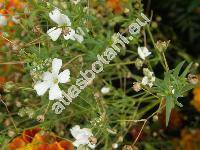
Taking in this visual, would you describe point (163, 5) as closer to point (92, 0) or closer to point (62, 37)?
point (92, 0)

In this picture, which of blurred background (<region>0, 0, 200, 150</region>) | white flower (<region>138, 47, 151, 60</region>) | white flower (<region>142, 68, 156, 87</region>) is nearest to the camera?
white flower (<region>142, 68, 156, 87</region>)

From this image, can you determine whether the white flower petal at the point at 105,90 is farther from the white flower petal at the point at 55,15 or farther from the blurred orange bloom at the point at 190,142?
the blurred orange bloom at the point at 190,142

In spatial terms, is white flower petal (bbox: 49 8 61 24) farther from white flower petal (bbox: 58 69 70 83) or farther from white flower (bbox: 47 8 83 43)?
white flower petal (bbox: 58 69 70 83)

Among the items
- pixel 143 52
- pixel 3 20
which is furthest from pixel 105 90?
pixel 3 20

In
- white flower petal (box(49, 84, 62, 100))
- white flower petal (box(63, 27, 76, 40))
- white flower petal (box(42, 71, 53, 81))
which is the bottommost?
white flower petal (box(49, 84, 62, 100))

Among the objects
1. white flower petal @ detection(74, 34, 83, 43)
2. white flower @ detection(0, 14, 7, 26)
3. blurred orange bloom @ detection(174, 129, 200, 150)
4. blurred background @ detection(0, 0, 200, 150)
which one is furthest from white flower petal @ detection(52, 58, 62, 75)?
blurred orange bloom @ detection(174, 129, 200, 150)

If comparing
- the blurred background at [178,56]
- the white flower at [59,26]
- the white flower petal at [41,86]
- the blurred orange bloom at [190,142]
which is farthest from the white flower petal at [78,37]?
the blurred orange bloom at [190,142]

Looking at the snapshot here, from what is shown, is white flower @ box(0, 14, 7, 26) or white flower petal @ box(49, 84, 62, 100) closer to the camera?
white flower petal @ box(49, 84, 62, 100)
